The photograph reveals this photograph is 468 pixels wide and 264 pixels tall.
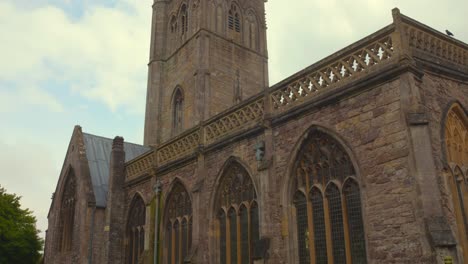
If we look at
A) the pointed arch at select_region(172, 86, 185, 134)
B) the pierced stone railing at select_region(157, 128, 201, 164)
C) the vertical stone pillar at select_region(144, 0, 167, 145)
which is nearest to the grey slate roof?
the vertical stone pillar at select_region(144, 0, 167, 145)

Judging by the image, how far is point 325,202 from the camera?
12062 millimetres

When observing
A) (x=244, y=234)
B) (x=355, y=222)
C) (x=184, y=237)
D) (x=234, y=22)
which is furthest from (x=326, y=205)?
(x=234, y=22)

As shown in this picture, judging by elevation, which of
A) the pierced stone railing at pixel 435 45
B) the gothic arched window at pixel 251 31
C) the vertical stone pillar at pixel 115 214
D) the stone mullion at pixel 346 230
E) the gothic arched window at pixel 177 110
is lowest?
the stone mullion at pixel 346 230

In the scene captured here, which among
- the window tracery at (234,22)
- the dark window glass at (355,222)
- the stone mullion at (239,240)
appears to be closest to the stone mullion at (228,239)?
the stone mullion at (239,240)

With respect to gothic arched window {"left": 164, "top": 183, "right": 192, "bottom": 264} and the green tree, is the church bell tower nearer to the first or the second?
gothic arched window {"left": 164, "top": 183, "right": 192, "bottom": 264}

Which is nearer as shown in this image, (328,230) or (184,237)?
(328,230)

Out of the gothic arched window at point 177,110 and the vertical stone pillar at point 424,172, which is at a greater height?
the gothic arched window at point 177,110

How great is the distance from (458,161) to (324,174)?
10.9ft

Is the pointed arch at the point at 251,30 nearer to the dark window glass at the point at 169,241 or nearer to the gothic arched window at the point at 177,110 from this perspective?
the gothic arched window at the point at 177,110

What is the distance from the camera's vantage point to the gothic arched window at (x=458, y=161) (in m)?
10.6

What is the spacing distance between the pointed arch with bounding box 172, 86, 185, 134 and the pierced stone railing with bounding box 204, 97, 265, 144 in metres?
13.1

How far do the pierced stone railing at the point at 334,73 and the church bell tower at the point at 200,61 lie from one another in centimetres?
1378

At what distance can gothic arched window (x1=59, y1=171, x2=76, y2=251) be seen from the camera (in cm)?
2522

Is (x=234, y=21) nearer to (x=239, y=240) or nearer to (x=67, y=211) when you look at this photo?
(x=67, y=211)
